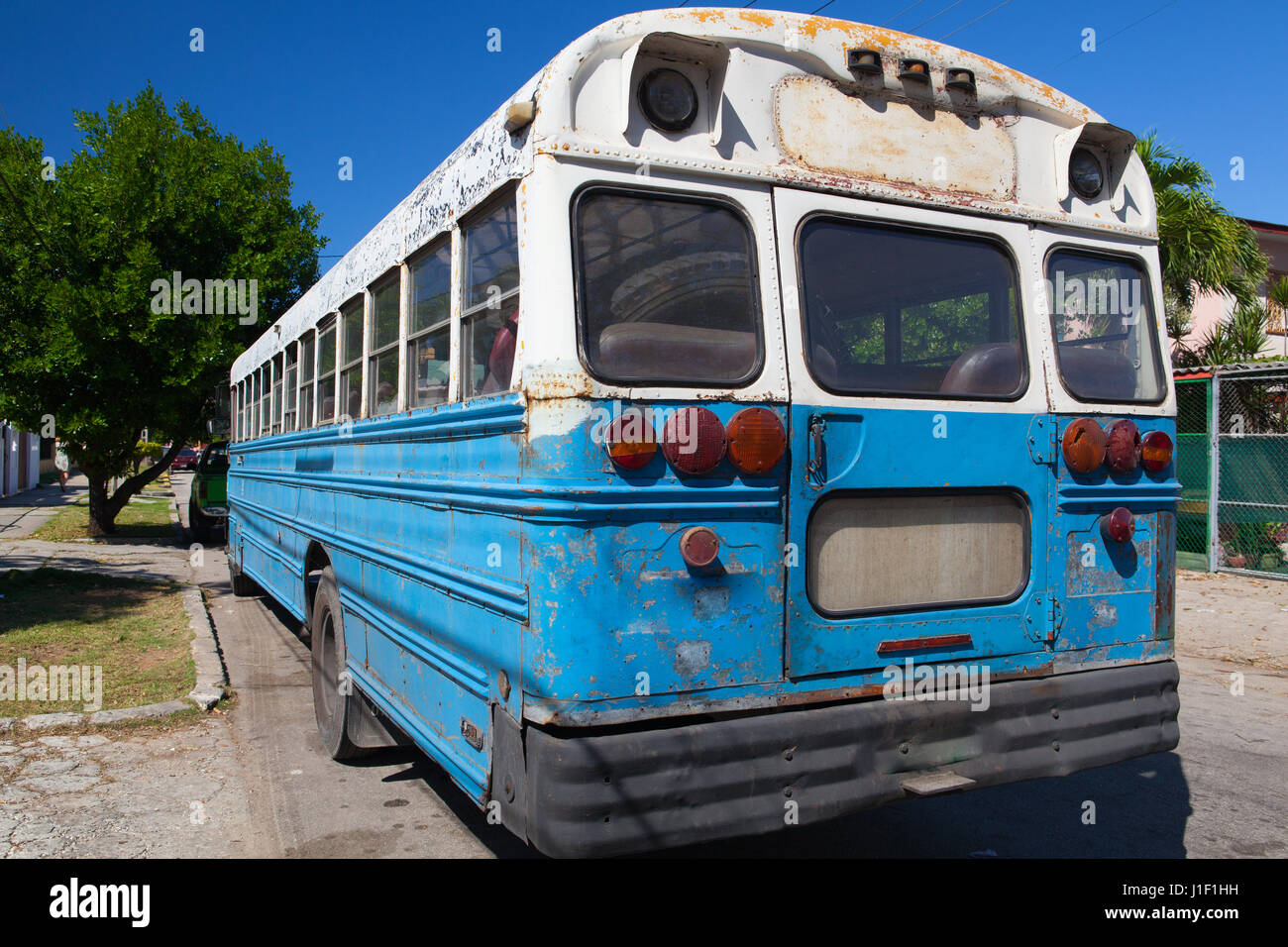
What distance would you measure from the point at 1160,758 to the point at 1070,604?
2559 millimetres

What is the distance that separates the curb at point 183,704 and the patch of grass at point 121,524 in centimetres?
1037

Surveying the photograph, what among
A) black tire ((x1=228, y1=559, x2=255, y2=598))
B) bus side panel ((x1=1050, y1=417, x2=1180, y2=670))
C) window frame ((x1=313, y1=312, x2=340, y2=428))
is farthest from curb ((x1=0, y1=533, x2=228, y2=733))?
bus side panel ((x1=1050, y1=417, x2=1180, y2=670))

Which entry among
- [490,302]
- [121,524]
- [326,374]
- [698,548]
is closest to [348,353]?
[326,374]

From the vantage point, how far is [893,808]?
15.4 ft

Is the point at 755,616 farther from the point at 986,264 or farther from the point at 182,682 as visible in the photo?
the point at 182,682

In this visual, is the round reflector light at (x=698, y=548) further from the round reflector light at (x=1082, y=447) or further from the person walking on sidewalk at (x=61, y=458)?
the person walking on sidewalk at (x=61, y=458)

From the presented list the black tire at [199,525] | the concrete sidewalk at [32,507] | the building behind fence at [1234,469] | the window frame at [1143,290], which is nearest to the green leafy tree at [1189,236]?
the building behind fence at [1234,469]

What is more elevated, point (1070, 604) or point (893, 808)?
point (1070, 604)

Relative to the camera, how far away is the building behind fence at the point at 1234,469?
11156 mm

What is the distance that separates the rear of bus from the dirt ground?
5.38 meters

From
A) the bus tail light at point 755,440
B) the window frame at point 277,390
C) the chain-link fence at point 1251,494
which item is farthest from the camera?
→ the chain-link fence at point 1251,494

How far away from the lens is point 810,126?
3.22 meters

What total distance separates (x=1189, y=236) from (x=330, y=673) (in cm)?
1289
